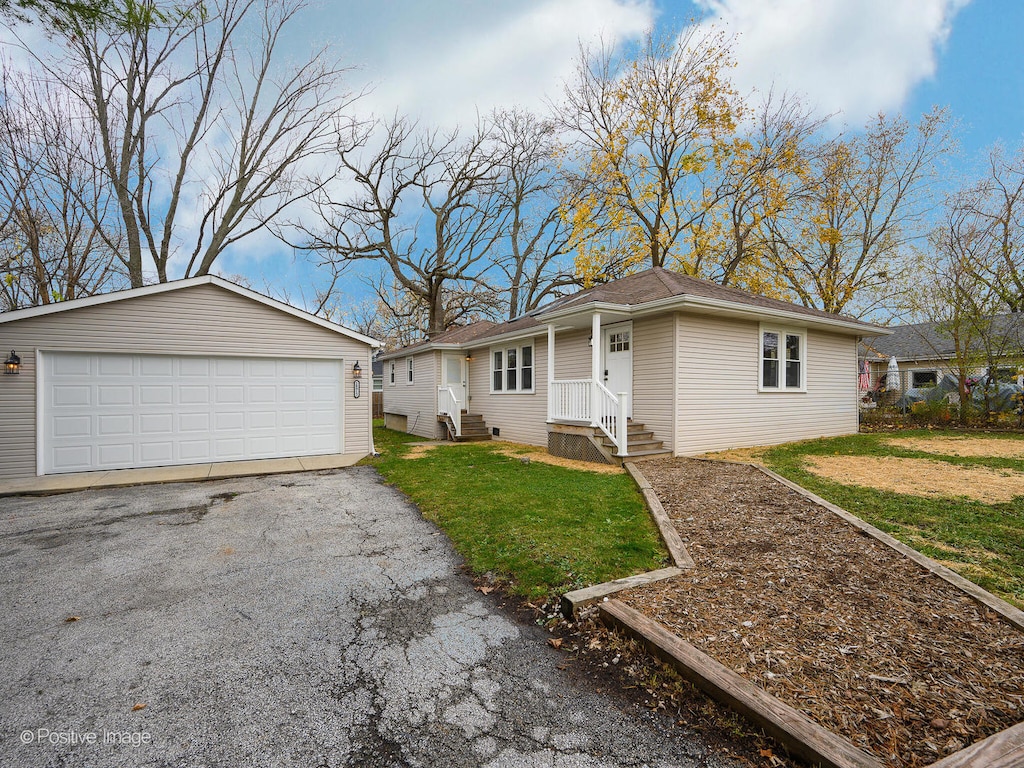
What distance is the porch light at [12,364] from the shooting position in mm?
7629

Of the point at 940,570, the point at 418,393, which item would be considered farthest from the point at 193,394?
the point at 940,570

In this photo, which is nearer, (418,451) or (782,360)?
(782,360)

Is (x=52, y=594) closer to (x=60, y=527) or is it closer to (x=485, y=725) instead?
(x=60, y=527)

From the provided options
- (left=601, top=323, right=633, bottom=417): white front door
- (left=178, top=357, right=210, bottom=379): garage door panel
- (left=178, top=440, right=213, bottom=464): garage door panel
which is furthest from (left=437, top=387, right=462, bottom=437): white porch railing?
(left=178, top=357, right=210, bottom=379): garage door panel

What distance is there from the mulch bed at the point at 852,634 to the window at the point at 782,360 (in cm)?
669

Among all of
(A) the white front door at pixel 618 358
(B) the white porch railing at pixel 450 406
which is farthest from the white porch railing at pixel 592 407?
(B) the white porch railing at pixel 450 406

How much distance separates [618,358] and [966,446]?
23.4 ft

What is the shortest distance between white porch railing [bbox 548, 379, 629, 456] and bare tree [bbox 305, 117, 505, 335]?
1177 cm

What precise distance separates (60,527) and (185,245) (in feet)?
45.2

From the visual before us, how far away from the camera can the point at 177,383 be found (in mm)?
8828

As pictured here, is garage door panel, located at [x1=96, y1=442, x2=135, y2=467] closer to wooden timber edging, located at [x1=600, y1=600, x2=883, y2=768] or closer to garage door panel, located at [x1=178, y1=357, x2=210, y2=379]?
garage door panel, located at [x1=178, y1=357, x2=210, y2=379]

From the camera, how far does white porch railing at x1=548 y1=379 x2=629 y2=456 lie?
8477 millimetres

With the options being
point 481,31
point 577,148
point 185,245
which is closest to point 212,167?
point 185,245

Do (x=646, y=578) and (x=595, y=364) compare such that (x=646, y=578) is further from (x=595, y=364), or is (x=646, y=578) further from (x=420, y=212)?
(x=420, y=212)
